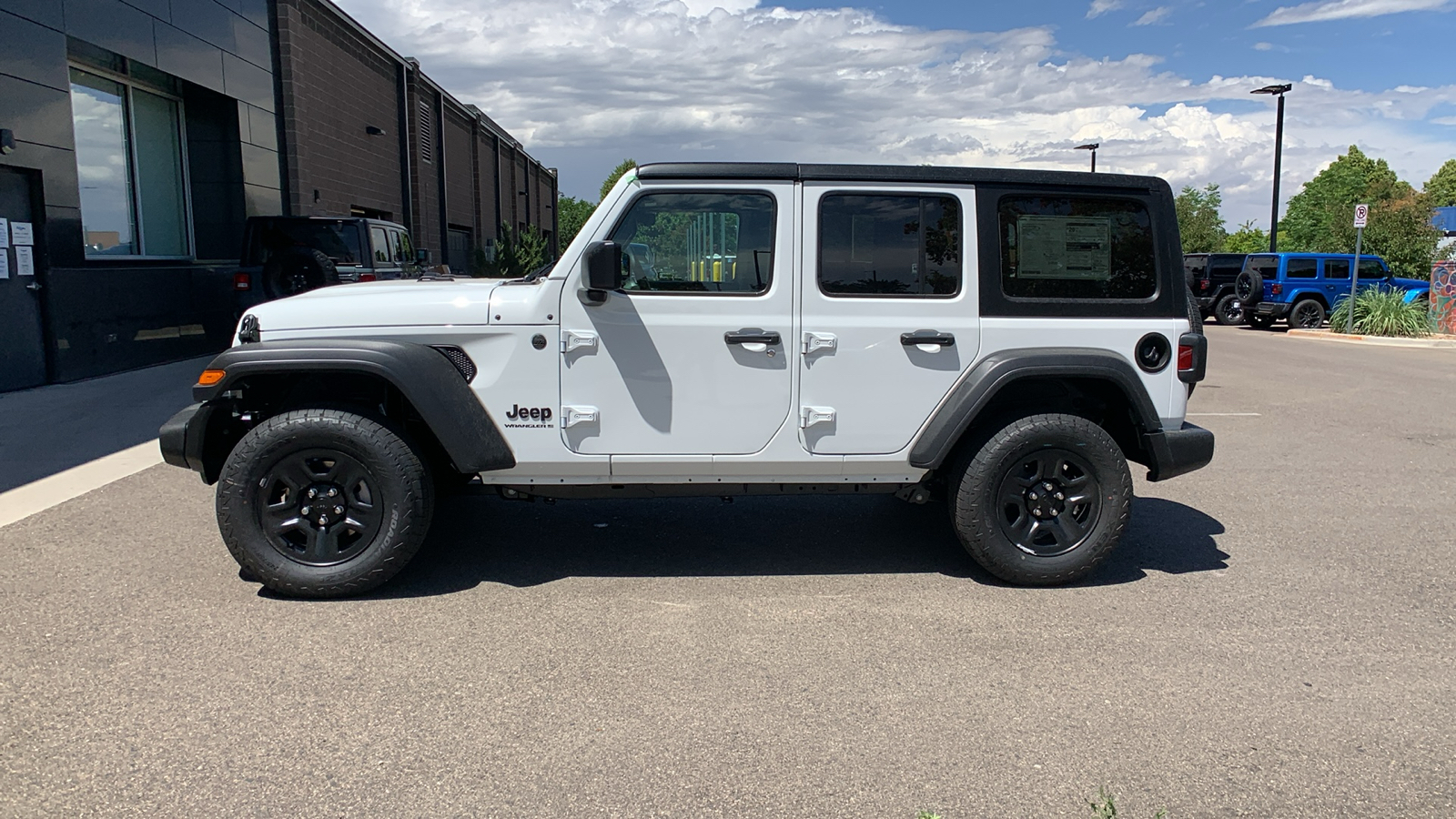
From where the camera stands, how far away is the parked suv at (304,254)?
12641 mm

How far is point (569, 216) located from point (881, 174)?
74.2 meters

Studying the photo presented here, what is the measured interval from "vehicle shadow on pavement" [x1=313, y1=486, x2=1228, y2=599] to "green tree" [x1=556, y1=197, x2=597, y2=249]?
5874 centimetres

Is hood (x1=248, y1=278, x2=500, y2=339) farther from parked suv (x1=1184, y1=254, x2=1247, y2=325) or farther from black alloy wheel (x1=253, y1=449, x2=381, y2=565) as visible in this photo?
parked suv (x1=1184, y1=254, x2=1247, y2=325)

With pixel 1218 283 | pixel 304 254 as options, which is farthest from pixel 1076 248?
pixel 1218 283

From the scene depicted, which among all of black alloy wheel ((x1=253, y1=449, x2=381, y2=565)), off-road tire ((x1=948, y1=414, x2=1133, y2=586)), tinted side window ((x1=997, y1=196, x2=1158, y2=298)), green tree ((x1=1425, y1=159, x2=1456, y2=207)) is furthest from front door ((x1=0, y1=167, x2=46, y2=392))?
green tree ((x1=1425, y1=159, x2=1456, y2=207))

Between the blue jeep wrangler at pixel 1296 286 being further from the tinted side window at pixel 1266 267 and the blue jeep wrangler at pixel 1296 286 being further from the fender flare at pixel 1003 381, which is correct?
the fender flare at pixel 1003 381

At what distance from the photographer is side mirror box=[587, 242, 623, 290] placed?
449cm

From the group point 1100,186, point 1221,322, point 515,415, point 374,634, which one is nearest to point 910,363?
point 1100,186

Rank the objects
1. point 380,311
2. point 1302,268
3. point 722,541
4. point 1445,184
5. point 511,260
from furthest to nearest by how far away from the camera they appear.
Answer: point 1445,184 < point 511,260 < point 1302,268 < point 722,541 < point 380,311

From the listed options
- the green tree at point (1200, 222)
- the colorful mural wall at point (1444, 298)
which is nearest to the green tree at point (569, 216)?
the green tree at point (1200, 222)

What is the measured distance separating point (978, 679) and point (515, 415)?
2.26 metres

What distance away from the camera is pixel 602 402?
479 cm

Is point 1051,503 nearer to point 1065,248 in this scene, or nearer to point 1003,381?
point 1003,381

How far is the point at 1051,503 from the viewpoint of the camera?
5.02 meters
